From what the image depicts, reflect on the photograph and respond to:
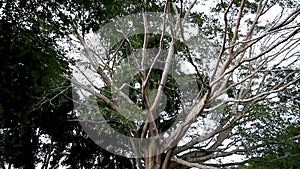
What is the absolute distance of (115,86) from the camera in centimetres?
709

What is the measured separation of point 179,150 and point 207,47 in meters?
2.09

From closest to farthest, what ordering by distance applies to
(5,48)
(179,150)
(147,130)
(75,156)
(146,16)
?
(5,48) → (146,16) → (147,130) → (179,150) → (75,156)

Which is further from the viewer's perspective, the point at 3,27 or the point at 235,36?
the point at 235,36

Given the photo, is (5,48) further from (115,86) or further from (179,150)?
(179,150)

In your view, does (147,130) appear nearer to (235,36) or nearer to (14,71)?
(235,36)

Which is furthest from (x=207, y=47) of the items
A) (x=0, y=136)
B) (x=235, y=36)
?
(x=0, y=136)

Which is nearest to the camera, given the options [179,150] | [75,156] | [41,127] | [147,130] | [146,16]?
[146,16]

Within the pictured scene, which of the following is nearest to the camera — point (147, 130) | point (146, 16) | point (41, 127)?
point (146, 16)

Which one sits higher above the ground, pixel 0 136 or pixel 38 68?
pixel 0 136

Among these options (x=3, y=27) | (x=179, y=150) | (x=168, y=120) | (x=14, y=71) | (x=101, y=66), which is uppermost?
(x=101, y=66)

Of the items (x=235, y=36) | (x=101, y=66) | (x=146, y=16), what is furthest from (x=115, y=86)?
(x=235, y=36)

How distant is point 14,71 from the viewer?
2553 mm

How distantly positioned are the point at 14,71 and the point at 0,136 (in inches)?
200

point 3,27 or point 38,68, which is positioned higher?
point 3,27
